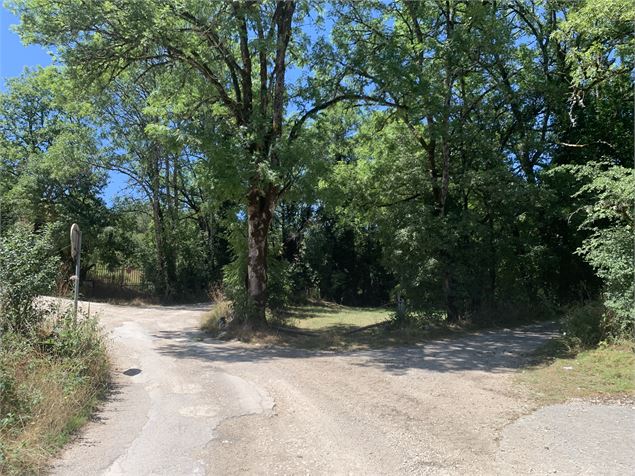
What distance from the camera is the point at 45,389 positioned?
5938 millimetres

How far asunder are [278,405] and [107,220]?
1006 inches

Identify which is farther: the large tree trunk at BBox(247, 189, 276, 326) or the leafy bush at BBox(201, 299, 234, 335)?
the leafy bush at BBox(201, 299, 234, 335)

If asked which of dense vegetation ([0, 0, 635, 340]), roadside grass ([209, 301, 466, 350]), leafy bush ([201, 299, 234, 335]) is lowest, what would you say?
roadside grass ([209, 301, 466, 350])

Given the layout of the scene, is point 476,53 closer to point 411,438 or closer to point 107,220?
point 411,438

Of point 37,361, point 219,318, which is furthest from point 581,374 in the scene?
point 219,318

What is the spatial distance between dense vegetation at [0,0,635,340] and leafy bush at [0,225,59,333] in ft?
9.22

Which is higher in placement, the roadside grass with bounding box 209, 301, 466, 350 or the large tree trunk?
the large tree trunk

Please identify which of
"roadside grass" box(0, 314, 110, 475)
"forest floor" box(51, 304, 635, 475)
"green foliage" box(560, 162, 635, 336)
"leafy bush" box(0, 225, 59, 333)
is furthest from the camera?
"green foliage" box(560, 162, 635, 336)

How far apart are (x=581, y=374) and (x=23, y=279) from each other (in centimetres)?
904

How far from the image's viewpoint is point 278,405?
7000 mm

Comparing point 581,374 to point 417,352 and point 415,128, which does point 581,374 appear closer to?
point 417,352

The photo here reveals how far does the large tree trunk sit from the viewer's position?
14584mm

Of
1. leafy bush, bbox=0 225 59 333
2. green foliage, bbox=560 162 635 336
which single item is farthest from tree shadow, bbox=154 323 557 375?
leafy bush, bbox=0 225 59 333

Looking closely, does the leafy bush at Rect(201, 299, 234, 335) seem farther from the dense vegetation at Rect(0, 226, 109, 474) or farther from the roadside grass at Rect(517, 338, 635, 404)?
the roadside grass at Rect(517, 338, 635, 404)
